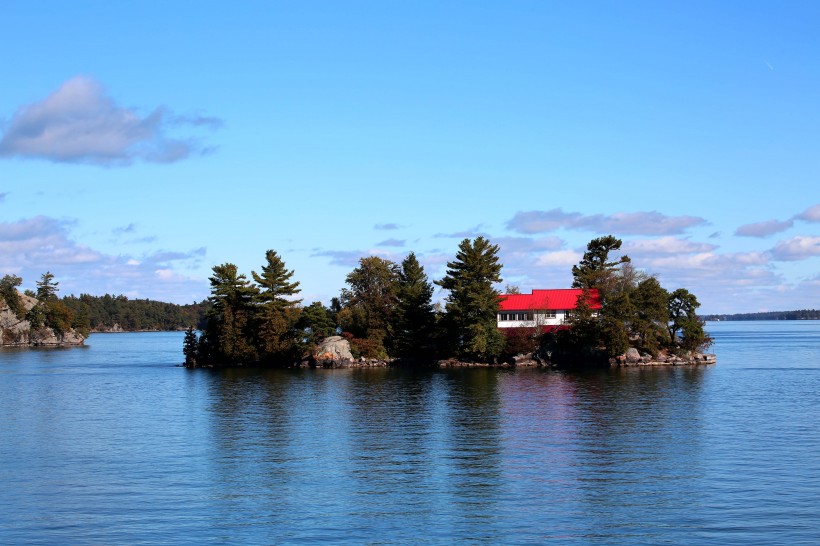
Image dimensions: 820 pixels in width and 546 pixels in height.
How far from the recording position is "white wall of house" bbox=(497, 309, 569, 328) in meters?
125

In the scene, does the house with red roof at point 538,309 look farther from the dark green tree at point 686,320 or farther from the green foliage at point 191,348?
the green foliage at point 191,348

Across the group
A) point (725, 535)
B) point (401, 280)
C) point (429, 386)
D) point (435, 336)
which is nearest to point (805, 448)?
point (725, 535)

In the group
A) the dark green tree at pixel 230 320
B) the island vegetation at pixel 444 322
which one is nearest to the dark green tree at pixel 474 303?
the island vegetation at pixel 444 322

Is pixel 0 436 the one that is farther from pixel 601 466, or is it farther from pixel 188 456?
pixel 601 466

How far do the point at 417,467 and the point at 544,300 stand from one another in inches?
3528

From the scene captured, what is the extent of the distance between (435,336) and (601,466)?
273ft

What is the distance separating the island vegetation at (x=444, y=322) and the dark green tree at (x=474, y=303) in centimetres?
16

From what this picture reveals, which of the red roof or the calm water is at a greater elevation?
the red roof

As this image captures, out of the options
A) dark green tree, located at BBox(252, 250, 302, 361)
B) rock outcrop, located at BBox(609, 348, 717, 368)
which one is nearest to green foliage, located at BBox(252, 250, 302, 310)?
dark green tree, located at BBox(252, 250, 302, 361)

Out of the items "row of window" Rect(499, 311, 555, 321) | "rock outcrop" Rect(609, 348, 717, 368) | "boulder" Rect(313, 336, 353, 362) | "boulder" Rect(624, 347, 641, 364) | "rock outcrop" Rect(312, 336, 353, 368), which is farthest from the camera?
"row of window" Rect(499, 311, 555, 321)

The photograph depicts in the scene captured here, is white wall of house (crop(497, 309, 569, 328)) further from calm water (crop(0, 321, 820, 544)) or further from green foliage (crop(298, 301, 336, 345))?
calm water (crop(0, 321, 820, 544))

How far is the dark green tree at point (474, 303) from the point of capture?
4547 inches

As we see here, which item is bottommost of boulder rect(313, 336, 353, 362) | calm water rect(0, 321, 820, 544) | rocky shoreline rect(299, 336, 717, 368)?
calm water rect(0, 321, 820, 544)

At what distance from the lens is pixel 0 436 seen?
5197cm
